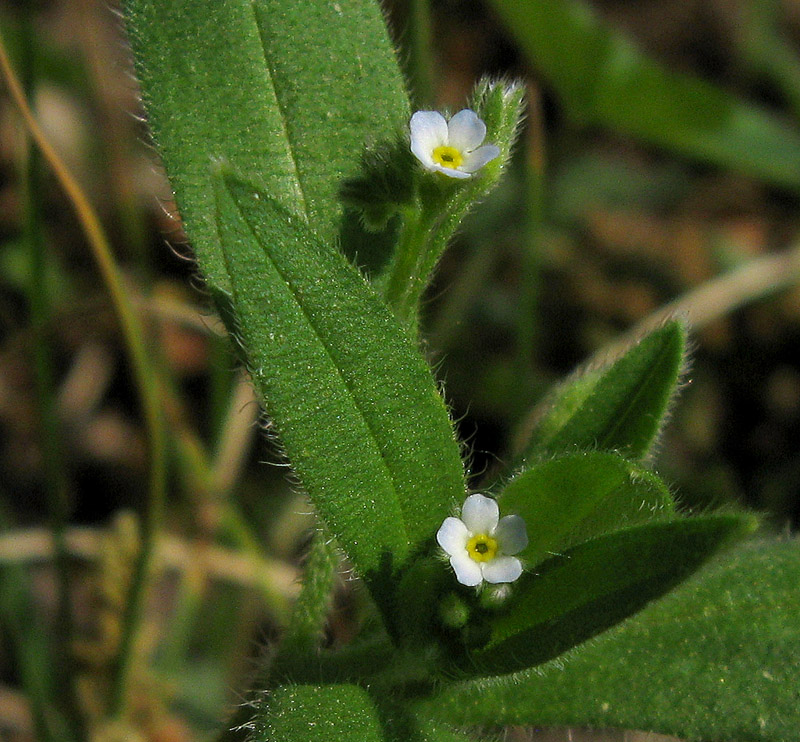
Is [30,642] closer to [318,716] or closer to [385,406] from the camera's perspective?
[318,716]

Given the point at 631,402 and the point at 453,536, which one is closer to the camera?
the point at 453,536

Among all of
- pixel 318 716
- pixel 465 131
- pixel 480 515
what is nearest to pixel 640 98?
pixel 465 131

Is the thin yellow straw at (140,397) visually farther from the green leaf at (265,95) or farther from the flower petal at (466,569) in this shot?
the flower petal at (466,569)

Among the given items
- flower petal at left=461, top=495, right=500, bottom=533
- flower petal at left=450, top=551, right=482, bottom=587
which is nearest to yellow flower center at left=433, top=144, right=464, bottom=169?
flower petal at left=461, top=495, right=500, bottom=533

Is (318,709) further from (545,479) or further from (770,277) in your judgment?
(770,277)

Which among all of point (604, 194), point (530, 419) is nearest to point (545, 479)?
point (530, 419)

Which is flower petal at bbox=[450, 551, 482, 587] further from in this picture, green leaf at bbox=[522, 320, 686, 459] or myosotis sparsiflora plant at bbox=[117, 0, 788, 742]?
green leaf at bbox=[522, 320, 686, 459]

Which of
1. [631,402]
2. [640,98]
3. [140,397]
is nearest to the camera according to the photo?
[631,402]
